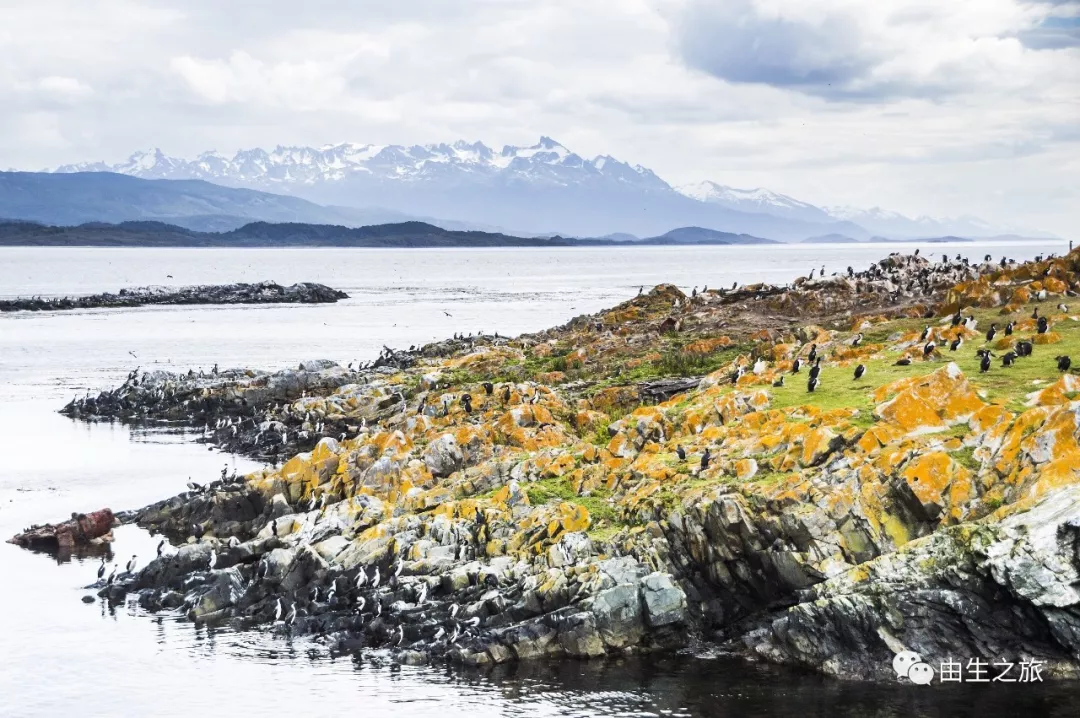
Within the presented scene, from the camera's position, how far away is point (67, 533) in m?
36.2

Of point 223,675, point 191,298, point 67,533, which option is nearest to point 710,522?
point 223,675

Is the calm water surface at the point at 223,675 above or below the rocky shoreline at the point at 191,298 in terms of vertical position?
below

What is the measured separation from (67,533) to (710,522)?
71.8 feet

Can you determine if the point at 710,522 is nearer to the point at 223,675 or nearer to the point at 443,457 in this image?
the point at 223,675

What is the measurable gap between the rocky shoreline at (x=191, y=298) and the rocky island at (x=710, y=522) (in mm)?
107171

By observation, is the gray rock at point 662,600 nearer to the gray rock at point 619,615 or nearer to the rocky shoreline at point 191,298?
the gray rock at point 619,615

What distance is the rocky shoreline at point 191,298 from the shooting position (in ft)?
447

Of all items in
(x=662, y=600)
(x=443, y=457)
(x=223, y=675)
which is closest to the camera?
(x=223, y=675)

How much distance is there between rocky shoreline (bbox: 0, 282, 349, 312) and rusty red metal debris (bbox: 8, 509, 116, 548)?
10567 centimetres

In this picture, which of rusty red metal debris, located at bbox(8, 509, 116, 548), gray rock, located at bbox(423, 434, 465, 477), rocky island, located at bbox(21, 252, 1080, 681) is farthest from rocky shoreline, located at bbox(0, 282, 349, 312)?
gray rock, located at bbox(423, 434, 465, 477)

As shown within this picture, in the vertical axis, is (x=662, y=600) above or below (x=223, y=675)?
above

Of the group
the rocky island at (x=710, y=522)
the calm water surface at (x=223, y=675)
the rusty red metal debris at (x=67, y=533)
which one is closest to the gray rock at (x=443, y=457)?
the rocky island at (x=710, y=522)

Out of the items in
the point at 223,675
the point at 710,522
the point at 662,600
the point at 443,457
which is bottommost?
the point at 223,675

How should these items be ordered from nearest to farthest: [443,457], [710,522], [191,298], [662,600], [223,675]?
[223,675], [662,600], [710,522], [443,457], [191,298]
